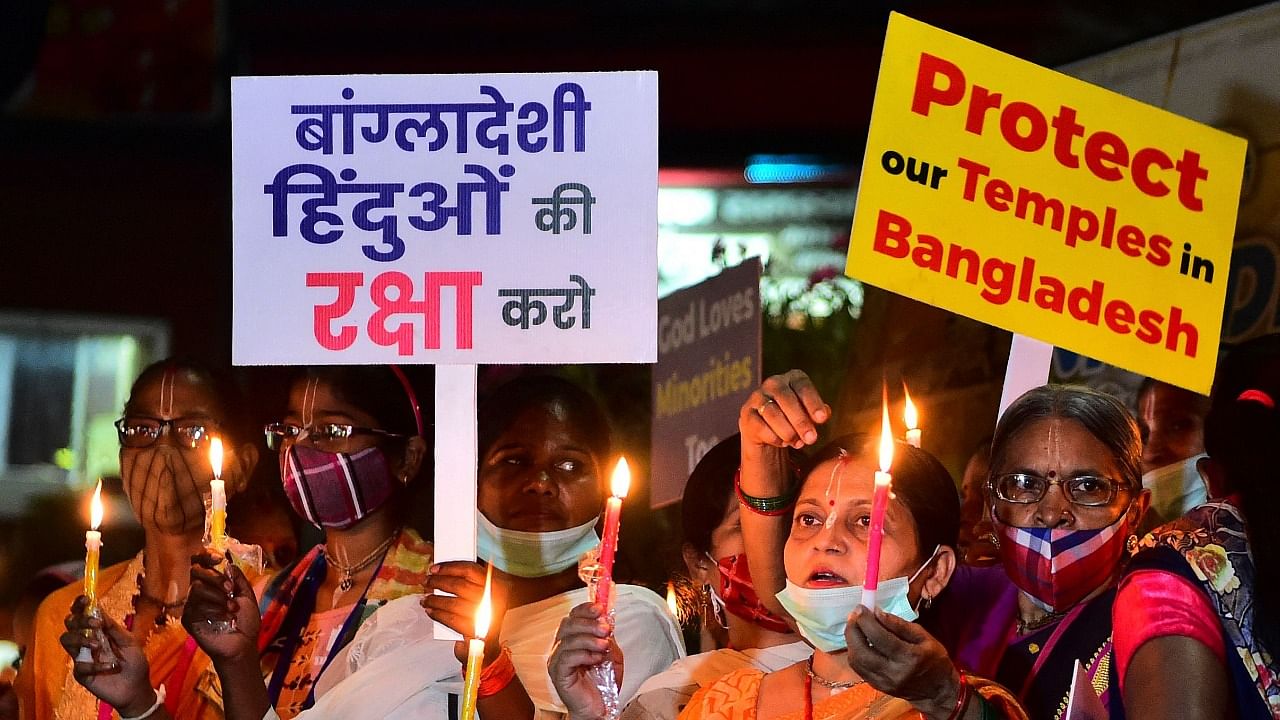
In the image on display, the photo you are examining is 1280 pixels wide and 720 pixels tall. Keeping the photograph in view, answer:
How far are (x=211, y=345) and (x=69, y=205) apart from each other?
133cm

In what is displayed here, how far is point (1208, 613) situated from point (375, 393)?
6.74 ft

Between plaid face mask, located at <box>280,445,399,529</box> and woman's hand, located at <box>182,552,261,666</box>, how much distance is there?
0.51m

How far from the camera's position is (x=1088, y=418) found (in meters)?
3.73

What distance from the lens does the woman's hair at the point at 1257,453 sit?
350 cm

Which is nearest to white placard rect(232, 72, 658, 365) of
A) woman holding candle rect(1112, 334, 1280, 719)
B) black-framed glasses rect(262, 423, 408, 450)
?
black-framed glasses rect(262, 423, 408, 450)

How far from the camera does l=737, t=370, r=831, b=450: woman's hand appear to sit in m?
3.63

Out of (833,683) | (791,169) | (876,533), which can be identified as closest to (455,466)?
(833,683)

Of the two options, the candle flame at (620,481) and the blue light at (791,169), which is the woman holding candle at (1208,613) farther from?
the blue light at (791,169)

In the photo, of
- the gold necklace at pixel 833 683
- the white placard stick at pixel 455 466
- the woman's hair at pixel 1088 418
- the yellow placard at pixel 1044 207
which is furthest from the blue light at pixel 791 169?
the gold necklace at pixel 833 683

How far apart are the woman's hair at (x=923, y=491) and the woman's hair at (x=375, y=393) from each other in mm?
1324

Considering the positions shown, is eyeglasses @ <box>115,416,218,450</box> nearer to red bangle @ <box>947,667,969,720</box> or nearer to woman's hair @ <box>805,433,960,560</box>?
woman's hair @ <box>805,433,960,560</box>

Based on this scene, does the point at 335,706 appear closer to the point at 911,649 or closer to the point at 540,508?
the point at 540,508

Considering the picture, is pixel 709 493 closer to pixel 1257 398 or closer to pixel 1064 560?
pixel 1064 560

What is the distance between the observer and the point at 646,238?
412 cm
